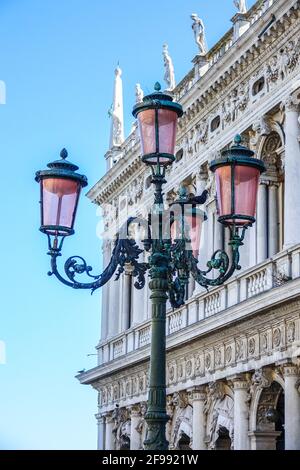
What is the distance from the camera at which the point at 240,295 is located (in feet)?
69.8

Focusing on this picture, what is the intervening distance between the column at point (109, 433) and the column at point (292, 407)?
446 inches

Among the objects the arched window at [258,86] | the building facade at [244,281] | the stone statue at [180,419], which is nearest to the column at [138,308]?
the building facade at [244,281]

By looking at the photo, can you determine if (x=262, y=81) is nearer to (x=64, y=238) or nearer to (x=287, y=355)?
(x=287, y=355)

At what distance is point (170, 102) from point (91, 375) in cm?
2154

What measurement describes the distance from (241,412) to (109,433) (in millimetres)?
9631

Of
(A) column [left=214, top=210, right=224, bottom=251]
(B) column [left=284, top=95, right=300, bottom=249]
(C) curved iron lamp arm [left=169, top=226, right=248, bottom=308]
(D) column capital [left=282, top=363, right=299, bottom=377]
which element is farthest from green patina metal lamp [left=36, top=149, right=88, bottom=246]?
(A) column [left=214, top=210, right=224, bottom=251]

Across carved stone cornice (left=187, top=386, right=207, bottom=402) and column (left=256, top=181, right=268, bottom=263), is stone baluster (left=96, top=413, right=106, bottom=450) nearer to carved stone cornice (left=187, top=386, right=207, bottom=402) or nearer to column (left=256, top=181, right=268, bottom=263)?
carved stone cornice (left=187, top=386, right=207, bottom=402)

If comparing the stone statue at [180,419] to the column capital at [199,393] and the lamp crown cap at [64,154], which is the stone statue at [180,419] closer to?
the column capital at [199,393]

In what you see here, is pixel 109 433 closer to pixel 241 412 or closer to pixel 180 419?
pixel 180 419

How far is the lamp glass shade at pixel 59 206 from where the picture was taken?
10.6m

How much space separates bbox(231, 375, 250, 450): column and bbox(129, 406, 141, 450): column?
268 inches

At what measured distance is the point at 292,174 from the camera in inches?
794

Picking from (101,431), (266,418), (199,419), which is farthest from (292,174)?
(101,431)

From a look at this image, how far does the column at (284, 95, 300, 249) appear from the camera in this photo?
64.8 feet
